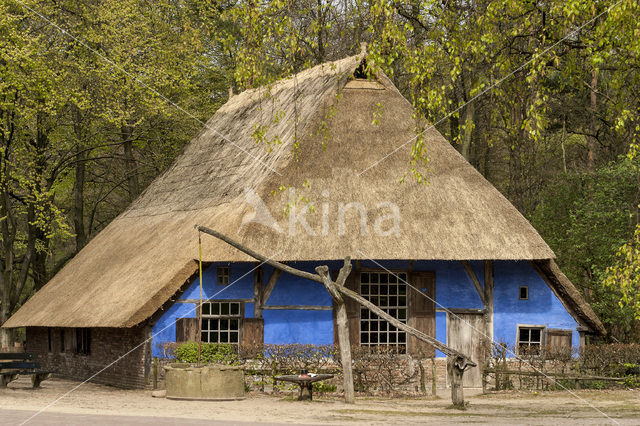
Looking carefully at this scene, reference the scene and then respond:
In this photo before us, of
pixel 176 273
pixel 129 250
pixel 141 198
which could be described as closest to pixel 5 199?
pixel 141 198

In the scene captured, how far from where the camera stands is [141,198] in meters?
32.0

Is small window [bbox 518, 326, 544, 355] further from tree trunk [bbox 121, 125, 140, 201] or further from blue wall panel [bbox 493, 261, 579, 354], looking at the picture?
tree trunk [bbox 121, 125, 140, 201]

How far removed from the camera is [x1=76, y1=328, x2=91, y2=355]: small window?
85.6 feet

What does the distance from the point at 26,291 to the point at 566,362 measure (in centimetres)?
3430

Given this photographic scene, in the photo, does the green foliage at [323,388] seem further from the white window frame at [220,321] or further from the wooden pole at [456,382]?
the wooden pole at [456,382]

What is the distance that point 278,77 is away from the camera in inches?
539

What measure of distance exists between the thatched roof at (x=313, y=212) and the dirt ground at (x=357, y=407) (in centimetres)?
334

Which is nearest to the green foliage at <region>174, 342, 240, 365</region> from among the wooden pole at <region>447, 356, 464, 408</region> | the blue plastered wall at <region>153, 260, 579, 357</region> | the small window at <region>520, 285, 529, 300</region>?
the blue plastered wall at <region>153, 260, 579, 357</region>

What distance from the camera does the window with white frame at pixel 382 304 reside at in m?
23.6

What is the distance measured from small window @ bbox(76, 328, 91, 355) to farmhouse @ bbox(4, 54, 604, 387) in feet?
0.40

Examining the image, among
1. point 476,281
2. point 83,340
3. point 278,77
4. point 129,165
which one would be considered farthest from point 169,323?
point 129,165

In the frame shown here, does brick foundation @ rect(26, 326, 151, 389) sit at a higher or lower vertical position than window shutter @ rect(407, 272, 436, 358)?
lower

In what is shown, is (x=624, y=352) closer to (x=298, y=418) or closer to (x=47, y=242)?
(x=298, y=418)

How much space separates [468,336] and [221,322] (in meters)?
6.16
